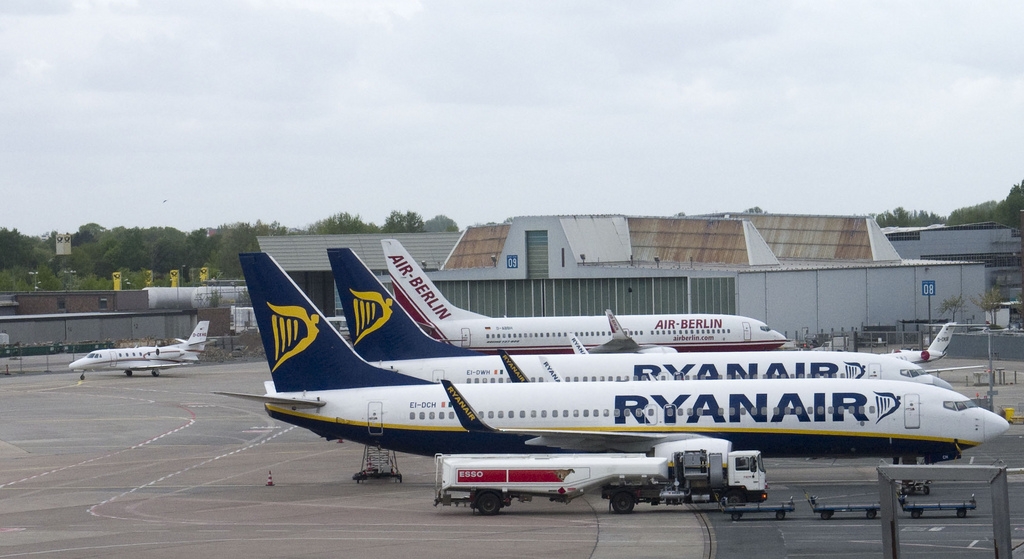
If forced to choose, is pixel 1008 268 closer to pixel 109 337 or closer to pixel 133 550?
pixel 109 337

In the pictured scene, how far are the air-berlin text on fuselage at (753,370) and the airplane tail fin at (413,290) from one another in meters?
26.2

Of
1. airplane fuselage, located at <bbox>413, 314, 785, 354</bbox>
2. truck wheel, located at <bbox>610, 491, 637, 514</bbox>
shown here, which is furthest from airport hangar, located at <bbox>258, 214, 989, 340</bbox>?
truck wheel, located at <bbox>610, 491, 637, 514</bbox>

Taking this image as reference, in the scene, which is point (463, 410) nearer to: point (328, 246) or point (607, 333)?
point (607, 333)

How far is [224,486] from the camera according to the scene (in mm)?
42000

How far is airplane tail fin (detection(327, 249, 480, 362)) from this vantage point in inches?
1956

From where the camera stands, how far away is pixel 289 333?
131ft

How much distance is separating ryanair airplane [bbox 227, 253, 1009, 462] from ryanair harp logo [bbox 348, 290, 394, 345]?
9.94m

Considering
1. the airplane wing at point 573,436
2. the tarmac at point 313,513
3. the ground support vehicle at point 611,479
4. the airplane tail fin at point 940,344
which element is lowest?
the tarmac at point 313,513

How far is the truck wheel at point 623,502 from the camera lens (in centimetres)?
3400

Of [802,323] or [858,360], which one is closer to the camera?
[858,360]

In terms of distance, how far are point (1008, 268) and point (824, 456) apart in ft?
481

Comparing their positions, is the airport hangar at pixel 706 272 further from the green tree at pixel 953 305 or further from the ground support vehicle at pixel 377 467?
the ground support vehicle at pixel 377 467

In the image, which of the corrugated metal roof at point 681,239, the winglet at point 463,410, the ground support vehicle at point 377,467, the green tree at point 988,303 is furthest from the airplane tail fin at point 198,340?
the green tree at point 988,303

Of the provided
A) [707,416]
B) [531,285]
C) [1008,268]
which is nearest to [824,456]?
[707,416]
